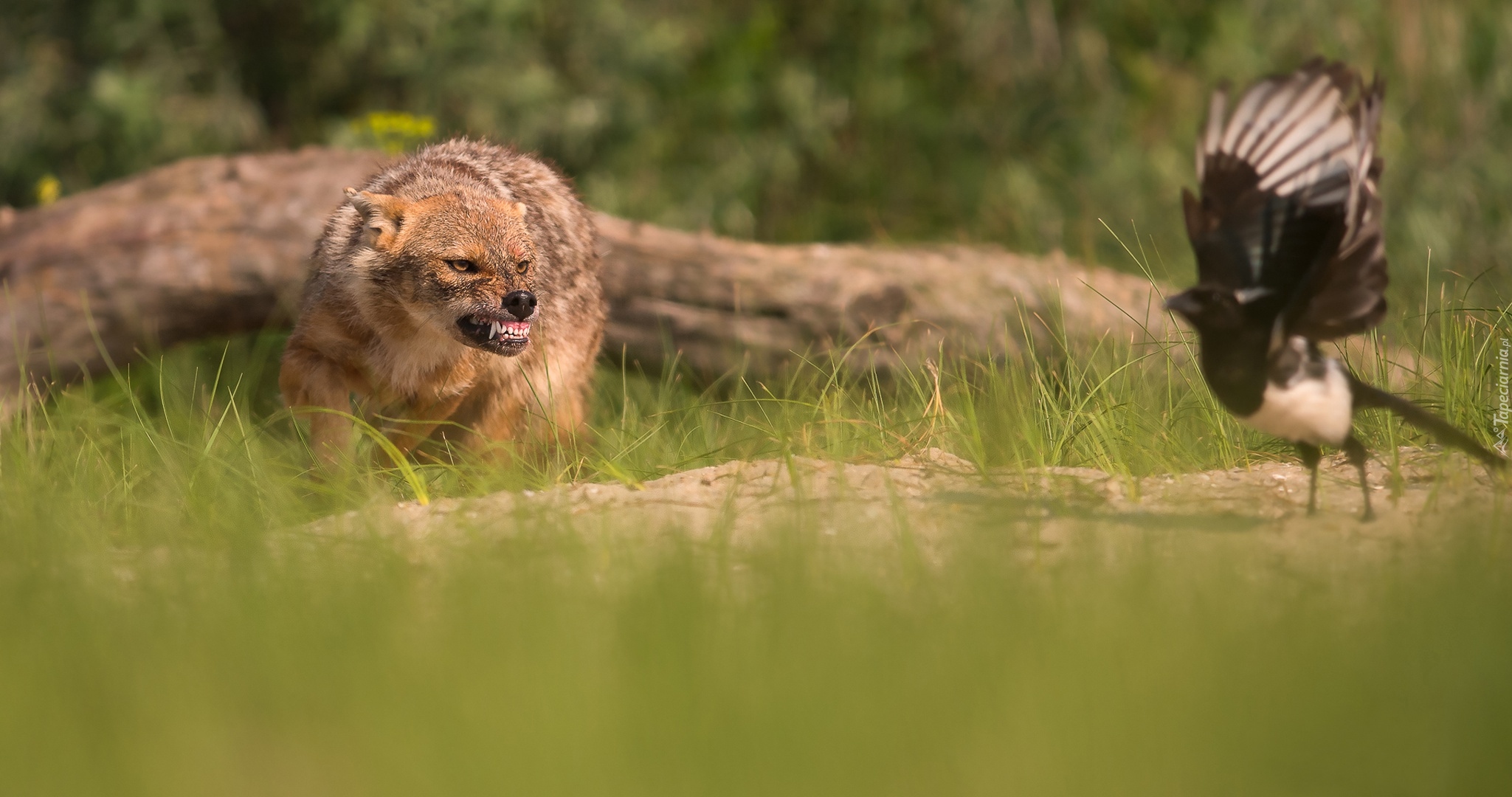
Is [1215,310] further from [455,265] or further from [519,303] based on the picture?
[455,265]

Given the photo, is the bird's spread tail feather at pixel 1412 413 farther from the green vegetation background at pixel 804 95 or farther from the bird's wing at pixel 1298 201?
the green vegetation background at pixel 804 95

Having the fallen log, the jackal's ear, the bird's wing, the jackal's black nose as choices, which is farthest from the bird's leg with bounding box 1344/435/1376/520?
the jackal's ear

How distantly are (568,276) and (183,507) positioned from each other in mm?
2364

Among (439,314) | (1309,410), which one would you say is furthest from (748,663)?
(439,314)

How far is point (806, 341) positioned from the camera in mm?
7770

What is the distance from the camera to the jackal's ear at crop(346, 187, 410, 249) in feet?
18.7

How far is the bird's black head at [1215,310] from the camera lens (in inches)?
149

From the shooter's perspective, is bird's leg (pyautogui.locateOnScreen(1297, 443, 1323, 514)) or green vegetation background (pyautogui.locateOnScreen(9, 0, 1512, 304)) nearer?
bird's leg (pyautogui.locateOnScreen(1297, 443, 1323, 514))

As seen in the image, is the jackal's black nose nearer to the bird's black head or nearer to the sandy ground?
the sandy ground

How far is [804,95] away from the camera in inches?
471

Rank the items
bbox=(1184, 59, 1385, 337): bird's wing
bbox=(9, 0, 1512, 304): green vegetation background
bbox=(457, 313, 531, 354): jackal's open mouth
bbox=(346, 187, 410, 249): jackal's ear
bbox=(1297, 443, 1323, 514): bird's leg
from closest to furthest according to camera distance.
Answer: bbox=(1184, 59, 1385, 337): bird's wing, bbox=(1297, 443, 1323, 514): bird's leg, bbox=(457, 313, 531, 354): jackal's open mouth, bbox=(346, 187, 410, 249): jackal's ear, bbox=(9, 0, 1512, 304): green vegetation background

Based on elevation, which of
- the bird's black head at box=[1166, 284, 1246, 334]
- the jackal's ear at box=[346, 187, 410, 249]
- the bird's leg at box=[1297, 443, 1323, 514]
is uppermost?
the jackal's ear at box=[346, 187, 410, 249]

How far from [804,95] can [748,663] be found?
9500 millimetres

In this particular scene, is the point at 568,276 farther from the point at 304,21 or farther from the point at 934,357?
the point at 304,21
